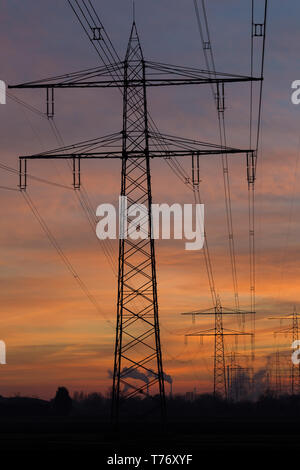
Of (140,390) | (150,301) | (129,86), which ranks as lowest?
(140,390)

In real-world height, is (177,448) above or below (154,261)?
below

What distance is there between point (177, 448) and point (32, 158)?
2081cm

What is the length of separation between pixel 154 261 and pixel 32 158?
1052 centimetres

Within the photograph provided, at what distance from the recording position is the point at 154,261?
188 ft

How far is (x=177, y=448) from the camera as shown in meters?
53.9
